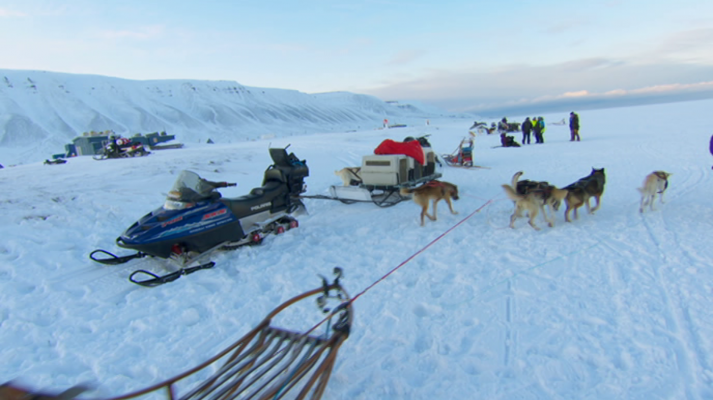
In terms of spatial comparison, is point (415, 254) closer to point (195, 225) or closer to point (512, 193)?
point (512, 193)

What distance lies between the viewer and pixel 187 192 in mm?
4855

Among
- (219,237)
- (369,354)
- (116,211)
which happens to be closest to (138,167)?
(116,211)

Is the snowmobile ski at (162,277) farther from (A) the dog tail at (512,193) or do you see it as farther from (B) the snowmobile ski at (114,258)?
(A) the dog tail at (512,193)

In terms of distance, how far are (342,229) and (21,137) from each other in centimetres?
5651

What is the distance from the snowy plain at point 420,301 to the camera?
8.81 feet

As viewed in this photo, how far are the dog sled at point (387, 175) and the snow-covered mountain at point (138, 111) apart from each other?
37.5m

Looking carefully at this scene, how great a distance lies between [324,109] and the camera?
104m

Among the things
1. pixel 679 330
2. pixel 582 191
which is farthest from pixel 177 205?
pixel 582 191

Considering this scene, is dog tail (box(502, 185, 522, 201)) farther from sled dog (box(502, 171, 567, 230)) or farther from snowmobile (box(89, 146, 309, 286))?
snowmobile (box(89, 146, 309, 286))

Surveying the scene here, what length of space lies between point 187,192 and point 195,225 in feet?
Answer: 1.41

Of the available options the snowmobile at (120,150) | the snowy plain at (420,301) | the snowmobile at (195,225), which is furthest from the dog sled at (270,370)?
the snowmobile at (120,150)

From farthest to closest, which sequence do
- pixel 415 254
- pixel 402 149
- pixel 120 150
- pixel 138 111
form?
pixel 138 111, pixel 120 150, pixel 402 149, pixel 415 254

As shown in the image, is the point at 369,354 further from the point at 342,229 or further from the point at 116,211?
the point at 116,211

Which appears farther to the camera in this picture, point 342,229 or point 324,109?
point 324,109
